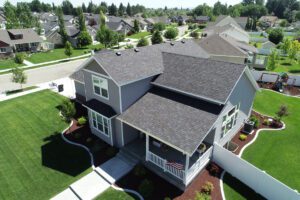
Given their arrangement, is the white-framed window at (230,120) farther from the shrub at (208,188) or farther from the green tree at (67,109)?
the green tree at (67,109)

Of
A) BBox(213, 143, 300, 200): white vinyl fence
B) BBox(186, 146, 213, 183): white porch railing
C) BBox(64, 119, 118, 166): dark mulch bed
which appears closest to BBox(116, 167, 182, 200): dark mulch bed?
BBox(186, 146, 213, 183): white porch railing

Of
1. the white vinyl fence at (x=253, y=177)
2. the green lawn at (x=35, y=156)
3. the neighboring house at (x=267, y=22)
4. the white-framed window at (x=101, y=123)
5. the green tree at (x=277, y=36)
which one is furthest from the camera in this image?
the neighboring house at (x=267, y=22)

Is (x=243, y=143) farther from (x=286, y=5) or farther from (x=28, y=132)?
(x=286, y=5)

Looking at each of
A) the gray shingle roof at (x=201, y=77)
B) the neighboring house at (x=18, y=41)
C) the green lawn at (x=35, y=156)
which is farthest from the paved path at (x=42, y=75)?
the gray shingle roof at (x=201, y=77)

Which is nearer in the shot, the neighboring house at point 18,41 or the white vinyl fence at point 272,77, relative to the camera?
the white vinyl fence at point 272,77

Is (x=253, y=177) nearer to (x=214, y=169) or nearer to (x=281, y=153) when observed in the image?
(x=214, y=169)

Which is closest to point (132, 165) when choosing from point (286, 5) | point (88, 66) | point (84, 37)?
point (88, 66)
